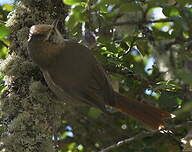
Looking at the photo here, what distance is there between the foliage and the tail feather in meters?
0.11

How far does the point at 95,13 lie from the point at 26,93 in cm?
65

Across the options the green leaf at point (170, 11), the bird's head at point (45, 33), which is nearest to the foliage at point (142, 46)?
the green leaf at point (170, 11)

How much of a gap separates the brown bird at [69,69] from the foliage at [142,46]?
76 mm

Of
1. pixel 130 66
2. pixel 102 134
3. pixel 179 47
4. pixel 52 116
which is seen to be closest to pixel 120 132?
pixel 102 134

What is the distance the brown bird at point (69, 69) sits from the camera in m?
2.70

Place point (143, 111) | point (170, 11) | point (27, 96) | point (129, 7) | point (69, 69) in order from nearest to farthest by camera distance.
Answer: point (129, 7) → point (170, 11) → point (27, 96) → point (69, 69) → point (143, 111)

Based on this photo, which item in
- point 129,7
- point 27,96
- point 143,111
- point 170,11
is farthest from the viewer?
point 143,111

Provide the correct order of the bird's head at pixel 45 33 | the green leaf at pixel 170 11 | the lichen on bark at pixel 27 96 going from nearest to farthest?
1. the green leaf at pixel 170 11
2. the lichen on bark at pixel 27 96
3. the bird's head at pixel 45 33

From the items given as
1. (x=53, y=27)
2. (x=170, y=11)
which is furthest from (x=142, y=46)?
(x=53, y=27)

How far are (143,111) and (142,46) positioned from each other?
22.2 inches

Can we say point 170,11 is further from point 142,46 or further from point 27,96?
point 27,96

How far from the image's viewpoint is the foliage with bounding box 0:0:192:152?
1782mm

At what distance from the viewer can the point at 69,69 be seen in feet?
9.03

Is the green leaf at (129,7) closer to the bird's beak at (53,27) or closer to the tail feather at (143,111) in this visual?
the bird's beak at (53,27)
